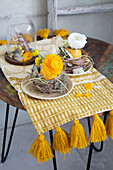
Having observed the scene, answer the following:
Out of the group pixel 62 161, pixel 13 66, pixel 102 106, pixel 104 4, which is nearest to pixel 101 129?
pixel 102 106

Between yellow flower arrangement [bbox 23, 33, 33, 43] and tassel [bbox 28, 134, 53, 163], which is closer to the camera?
tassel [bbox 28, 134, 53, 163]

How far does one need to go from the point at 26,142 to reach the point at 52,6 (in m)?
0.95

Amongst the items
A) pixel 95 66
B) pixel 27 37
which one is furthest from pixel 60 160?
pixel 27 37

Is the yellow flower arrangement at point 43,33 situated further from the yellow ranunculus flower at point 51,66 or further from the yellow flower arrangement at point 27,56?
the yellow ranunculus flower at point 51,66

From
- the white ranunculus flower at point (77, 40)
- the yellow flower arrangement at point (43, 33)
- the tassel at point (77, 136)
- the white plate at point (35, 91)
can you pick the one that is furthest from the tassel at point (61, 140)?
the yellow flower arrangement at point (43, 33)

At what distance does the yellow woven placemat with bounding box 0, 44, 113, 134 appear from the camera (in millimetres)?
842

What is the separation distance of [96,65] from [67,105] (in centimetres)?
38

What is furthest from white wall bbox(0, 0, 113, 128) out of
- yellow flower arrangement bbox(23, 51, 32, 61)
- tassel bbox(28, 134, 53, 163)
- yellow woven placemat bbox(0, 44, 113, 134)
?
tassel bbox(28, 134, 53, 163)

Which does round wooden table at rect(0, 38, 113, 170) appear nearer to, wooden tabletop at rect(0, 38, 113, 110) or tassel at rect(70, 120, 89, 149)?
wooden tabletop at rect(0, 38, 113, 110)

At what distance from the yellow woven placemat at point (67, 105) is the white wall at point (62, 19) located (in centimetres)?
63

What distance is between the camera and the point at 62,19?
1640 mm

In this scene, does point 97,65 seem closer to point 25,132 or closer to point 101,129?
point 101,129

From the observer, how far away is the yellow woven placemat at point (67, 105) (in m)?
0.84

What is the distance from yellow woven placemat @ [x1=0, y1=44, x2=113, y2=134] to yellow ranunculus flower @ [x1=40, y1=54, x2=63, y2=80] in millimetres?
101
